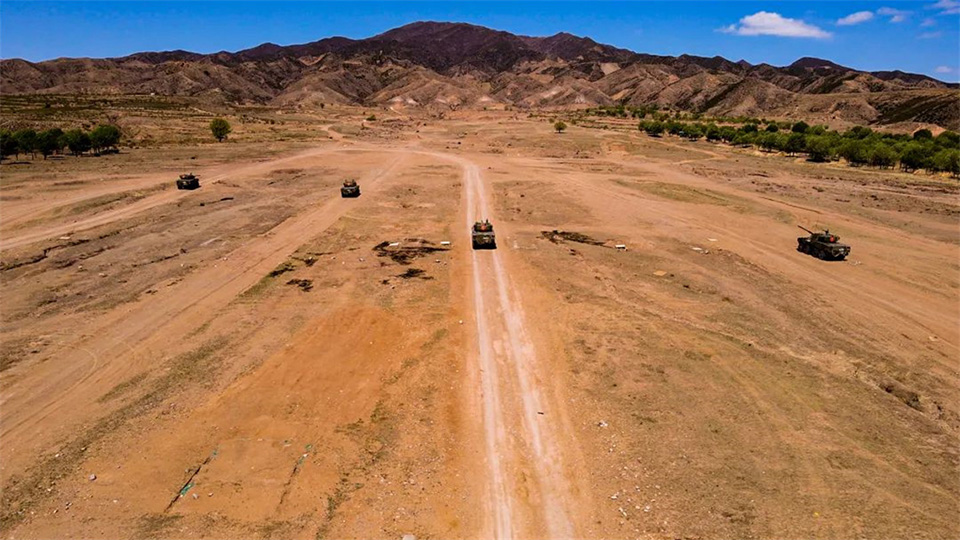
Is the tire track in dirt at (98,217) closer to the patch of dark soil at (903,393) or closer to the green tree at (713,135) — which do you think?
the patch of dark soil at (903,393)

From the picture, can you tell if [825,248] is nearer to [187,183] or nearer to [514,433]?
[514,433]

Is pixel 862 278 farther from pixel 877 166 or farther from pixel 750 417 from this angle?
pixel 877 166

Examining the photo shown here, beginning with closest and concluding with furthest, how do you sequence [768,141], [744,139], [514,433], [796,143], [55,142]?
1. [514,433]
2. [55,142]
3. [796,143]
4. [768,141]
5. [744,139]

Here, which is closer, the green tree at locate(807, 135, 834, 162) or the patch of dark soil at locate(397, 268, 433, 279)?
the patch of dark soil at locate(397, 268, 433, 279)

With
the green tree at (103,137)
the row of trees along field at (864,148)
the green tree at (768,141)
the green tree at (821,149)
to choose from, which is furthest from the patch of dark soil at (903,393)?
the green tree at (103,137)

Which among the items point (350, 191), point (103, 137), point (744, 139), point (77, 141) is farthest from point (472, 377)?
point (744, 139)

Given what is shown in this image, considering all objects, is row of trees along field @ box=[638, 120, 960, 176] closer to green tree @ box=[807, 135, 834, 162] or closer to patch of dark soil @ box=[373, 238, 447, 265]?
green tree @ box=[807, 135, 834, 162]

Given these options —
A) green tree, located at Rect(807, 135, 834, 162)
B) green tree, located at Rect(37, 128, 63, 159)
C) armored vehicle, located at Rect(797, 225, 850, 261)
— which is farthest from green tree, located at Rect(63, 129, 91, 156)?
green tree, located at Rect(807, 135, 834, 162)
